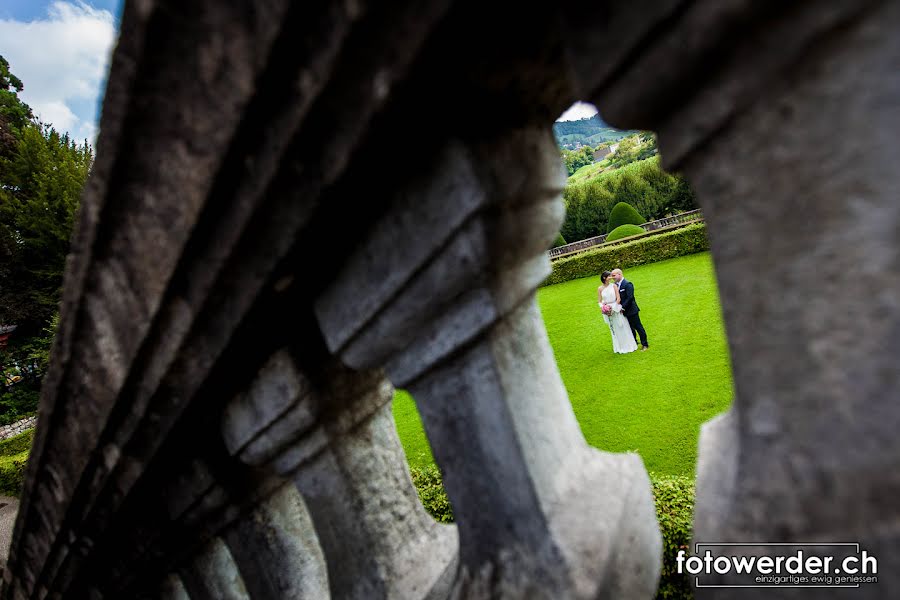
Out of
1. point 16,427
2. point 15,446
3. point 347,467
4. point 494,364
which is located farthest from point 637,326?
point 16,427

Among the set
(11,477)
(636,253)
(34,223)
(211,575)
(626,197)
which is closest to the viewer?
(211,575)

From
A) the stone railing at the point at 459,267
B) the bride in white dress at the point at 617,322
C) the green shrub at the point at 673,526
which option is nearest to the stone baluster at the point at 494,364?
the stone railing at the point at 459,267

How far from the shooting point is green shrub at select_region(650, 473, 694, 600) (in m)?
2.37

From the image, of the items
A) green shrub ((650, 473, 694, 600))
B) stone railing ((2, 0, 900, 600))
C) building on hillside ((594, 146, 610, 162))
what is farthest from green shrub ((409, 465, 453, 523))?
building on hillside ((594, 146, 610, 162))

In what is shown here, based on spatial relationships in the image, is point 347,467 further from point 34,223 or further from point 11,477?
point 34,223

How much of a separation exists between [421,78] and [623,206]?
25240 millimetres

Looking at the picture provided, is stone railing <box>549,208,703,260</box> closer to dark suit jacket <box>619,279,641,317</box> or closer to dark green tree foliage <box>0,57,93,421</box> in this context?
dark suit jacket <box>619,279,641,317</box>

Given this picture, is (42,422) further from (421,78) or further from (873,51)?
(873,51)

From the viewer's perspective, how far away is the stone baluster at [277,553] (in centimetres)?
157

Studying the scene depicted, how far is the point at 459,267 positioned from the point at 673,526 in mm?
2609

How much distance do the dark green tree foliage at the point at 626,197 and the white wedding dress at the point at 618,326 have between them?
910 inches

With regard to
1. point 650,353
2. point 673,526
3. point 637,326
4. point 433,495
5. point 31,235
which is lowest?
point 673,526

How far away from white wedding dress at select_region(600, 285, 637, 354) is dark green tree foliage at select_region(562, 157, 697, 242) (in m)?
23.1

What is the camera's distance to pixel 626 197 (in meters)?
29.5
